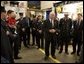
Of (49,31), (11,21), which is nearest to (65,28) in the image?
(49,31)

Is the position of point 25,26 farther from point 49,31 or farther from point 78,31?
point 49,31

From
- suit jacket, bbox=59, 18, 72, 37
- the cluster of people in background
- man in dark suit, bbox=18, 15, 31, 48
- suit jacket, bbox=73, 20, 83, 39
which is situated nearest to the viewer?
the cluster of people in background

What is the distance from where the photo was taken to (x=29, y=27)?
51.1 feet

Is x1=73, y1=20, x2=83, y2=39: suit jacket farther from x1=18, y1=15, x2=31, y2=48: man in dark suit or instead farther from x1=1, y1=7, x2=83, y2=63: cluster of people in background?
x1=18, y1=15, x2=31, y2=48: man in dark suit

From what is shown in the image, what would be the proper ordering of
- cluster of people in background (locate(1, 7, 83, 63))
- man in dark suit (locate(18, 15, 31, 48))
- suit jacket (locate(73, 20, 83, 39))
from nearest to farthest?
cluster of people in background (locate(1, 7, 83, 63)), suit jacket (locate(73, 20, 83, 39)), man in dark suit (locate(18, 15, 31, 48))

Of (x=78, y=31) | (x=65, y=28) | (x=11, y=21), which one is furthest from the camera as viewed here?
(x=65, y=28)

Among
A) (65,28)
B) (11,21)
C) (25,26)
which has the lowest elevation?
(25,26)

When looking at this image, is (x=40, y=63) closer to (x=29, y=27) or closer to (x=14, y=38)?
(x=14, y=38)

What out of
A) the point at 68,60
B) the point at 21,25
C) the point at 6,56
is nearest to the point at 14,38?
the point at 68,60

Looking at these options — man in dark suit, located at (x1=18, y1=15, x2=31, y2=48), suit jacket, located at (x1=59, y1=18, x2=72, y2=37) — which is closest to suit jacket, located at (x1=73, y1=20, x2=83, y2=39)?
suit jacket, located at (x1=59, y1=18, x2=72, y2=37)

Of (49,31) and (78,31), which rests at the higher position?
(49,31)

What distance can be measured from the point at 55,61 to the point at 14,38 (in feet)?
6.26

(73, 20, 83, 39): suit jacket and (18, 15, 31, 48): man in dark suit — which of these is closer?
(73, 20, 83, 39): suit jacket

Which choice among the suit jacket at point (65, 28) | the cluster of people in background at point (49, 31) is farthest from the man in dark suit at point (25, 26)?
the suit jacket at point (65, 28)
